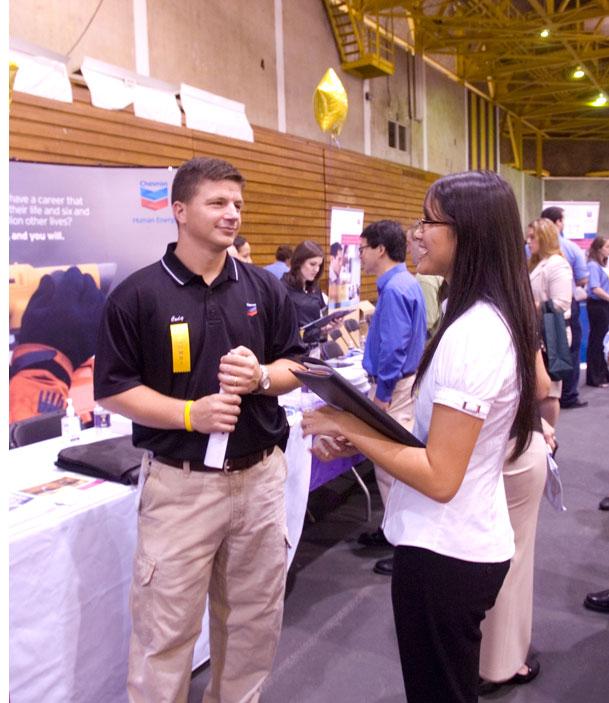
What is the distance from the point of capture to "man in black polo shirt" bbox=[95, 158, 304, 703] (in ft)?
5.34

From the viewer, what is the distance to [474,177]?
4.09ft

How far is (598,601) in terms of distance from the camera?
109 inches

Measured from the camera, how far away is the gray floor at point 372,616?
7.42 feet

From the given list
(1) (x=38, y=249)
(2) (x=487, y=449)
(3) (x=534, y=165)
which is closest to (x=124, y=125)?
(1) (x=38, y=249)

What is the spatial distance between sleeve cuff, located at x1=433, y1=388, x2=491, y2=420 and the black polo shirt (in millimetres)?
723

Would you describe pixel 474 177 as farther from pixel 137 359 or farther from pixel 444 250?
pixel 137 359

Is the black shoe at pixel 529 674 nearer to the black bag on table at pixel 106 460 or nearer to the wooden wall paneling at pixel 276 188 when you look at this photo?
the black bag on table at pixel 106 460

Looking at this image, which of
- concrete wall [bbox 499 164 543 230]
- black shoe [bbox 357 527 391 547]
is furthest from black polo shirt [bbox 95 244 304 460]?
concrete wall [bbox 499 164 543 230]

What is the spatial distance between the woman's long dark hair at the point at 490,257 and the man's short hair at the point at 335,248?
4966 mm

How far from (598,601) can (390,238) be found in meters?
1.79

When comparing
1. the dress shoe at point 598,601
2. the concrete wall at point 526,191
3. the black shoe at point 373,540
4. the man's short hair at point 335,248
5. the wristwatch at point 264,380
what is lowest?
the dress shoe at point 598,601

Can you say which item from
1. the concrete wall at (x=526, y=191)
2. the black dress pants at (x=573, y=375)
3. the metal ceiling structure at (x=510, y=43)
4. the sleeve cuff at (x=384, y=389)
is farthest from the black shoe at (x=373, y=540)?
the concrete wall at (x=526, y=191)

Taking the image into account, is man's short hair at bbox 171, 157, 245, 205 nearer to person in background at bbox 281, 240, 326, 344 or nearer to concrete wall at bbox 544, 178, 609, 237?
person in background at bbox 281, 240, 326, 344

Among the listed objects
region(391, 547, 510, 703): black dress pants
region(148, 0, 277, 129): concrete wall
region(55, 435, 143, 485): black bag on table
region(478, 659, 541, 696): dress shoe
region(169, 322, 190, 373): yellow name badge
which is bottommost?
region(478, 659, 541, 696): dress shoe
